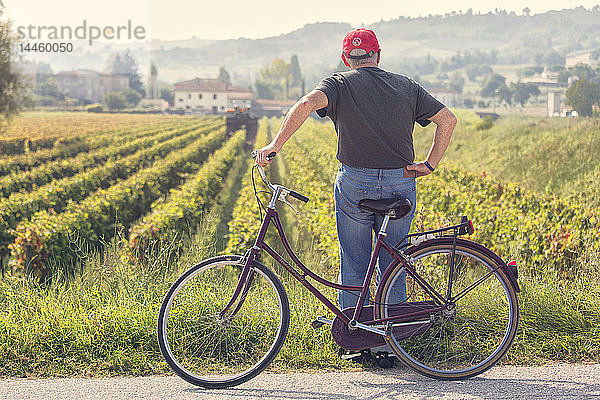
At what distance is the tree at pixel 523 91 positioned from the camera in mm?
45625

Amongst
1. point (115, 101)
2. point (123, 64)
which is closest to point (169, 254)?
point (115, 101)

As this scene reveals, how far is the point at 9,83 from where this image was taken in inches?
1189

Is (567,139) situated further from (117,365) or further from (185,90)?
(185,90)

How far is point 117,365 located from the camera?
3691 mm

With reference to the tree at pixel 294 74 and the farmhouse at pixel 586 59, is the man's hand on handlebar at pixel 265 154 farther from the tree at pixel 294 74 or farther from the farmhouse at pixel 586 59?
the tree at pixel 294 74

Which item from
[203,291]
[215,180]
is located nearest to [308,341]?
[203,291]

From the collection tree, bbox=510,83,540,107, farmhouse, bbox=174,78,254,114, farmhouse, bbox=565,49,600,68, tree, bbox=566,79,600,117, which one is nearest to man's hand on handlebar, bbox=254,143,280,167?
tree, bbox=566,79,600,117

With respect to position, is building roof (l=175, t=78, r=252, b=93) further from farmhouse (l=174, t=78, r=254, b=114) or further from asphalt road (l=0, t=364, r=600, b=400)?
asphalt road (l=0, t=364, r=600, b=400)

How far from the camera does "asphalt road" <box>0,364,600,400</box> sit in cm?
331

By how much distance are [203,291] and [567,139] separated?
68.5 ft

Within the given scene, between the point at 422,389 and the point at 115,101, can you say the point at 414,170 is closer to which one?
the point at 422,389

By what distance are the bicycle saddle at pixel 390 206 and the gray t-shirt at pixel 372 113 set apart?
0.21 meters

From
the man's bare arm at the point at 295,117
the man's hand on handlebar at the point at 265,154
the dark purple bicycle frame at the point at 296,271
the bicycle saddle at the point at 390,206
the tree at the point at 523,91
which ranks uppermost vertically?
the tree at the point at 523,91

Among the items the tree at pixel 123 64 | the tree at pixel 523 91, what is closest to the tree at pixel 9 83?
the tree at pixel 523 91
